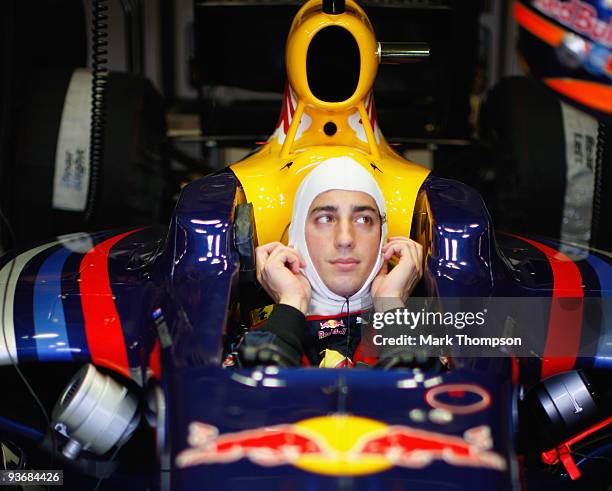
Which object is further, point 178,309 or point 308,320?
point 308,320

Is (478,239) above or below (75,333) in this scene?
above

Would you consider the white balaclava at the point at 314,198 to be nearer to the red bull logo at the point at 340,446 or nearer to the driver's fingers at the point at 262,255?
the driver's fingers at the point at 262,255

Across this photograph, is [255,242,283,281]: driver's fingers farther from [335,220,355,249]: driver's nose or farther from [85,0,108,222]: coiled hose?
[85,0,108,222]: coiled hose

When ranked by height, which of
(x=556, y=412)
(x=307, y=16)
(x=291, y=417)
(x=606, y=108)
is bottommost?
(x=556, y=412)

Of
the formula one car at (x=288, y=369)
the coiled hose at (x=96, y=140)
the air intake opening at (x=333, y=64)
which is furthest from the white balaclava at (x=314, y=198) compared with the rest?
the coiled hose at (x=96, y=140)

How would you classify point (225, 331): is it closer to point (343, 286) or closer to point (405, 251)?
point (343, 286)

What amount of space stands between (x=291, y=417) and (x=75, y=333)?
67 cm

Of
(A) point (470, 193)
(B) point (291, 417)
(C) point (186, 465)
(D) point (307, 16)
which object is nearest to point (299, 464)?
(B) point (291, 417)

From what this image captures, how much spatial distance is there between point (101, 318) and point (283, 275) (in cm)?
41

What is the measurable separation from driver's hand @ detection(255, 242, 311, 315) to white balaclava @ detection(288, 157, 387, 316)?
0.03 metres

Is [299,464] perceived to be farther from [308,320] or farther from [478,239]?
[478,239]

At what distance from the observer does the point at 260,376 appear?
1.73m

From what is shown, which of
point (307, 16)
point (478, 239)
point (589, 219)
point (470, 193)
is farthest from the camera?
point (589, 219)

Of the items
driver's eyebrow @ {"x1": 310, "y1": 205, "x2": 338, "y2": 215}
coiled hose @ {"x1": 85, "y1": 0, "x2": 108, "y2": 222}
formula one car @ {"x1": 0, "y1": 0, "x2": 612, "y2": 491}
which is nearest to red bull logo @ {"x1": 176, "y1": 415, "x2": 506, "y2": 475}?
formula one car @ {"x1": 0, "y1": 0, "x2": 612, "y2": 491}
